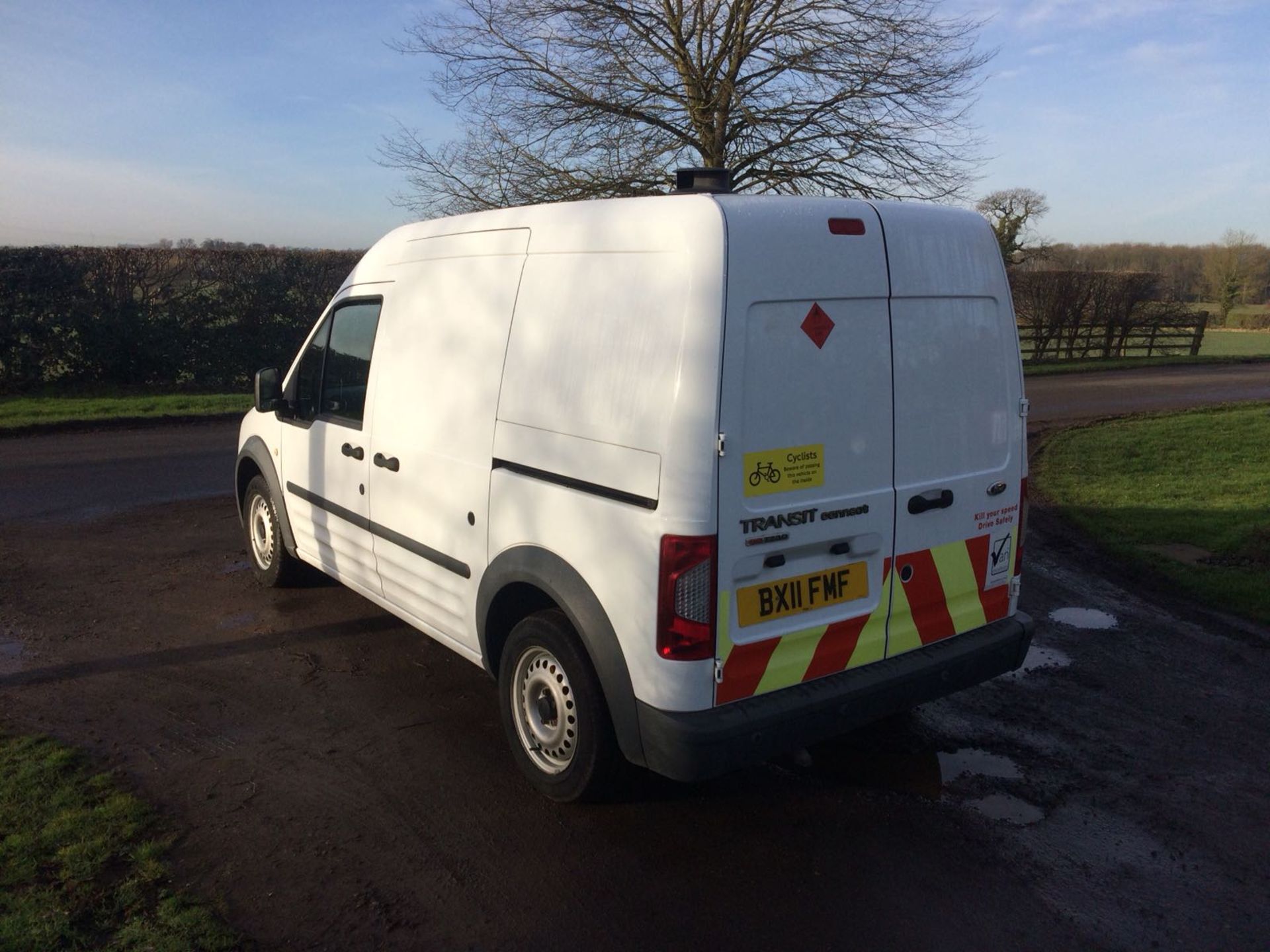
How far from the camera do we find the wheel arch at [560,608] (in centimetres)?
353

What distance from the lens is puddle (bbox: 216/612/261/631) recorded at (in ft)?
19.6

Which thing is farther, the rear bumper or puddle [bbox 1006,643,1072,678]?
puddle [bbox 1006,643,1072,678]

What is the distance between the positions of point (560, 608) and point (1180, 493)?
803cm

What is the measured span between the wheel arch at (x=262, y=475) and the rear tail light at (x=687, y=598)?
369cm

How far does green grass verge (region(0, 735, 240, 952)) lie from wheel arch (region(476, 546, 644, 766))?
1427 mm

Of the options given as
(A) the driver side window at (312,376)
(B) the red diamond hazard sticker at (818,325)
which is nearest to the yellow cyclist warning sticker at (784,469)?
(B) the red diamond hazard sticker at (818,325)

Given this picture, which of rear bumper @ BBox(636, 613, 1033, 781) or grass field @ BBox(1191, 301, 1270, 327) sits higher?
grass field @ BBox(1191, 301, 1270, 327)

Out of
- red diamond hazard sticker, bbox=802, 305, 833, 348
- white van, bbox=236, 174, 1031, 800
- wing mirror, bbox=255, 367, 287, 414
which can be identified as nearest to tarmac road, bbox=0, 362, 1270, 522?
wing mirror, bbox=255, 367, 287, 414

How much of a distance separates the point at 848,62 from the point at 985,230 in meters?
9.81

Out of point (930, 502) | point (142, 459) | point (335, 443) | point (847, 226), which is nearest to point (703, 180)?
point (847, 226)

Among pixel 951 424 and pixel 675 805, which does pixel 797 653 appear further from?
pixel 951 424

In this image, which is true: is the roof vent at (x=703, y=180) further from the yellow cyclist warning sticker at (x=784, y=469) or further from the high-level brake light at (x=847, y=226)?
the yellow cyclist warning sticker at (x=784, y=469)

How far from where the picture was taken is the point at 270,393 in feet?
19.6

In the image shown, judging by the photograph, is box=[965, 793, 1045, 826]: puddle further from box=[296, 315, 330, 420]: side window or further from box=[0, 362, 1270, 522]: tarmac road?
box=[0, 362, 1270, 522]: tarmac road
